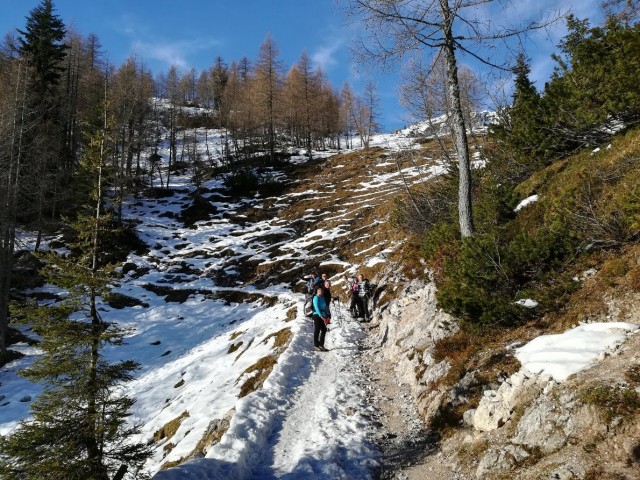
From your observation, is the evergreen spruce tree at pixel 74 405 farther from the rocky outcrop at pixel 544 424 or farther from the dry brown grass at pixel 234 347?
the dry brown grass at pixel 234 347

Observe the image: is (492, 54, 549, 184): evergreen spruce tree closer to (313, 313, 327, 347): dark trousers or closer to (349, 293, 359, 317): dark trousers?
(349, 293, 359, 317): dark trousers

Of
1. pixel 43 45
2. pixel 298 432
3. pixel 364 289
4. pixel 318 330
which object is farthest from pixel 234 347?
pixel 43 45

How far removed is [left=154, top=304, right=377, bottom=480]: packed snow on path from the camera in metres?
5.73

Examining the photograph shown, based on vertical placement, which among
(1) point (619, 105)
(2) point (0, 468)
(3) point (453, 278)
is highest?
(1) point (619, 105)

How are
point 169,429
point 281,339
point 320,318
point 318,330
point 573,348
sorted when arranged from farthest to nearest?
point 281,339 → point 318,330 → point 320,318 → point 169,429 → point 573,348

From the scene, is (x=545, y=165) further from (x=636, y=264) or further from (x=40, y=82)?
(x=40, y=82)

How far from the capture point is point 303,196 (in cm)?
4116

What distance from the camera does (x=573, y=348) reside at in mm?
5000

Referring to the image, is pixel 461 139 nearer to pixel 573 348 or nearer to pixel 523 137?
pixel 523 137

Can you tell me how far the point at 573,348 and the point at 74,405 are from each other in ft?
29.8

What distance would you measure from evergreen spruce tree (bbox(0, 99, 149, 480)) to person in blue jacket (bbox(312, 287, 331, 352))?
16.4 feet

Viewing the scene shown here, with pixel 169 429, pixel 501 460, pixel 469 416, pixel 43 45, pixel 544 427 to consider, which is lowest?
pixel 169 429

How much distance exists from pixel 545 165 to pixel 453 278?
7.60 meters

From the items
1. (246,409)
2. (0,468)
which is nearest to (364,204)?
(246,409)
